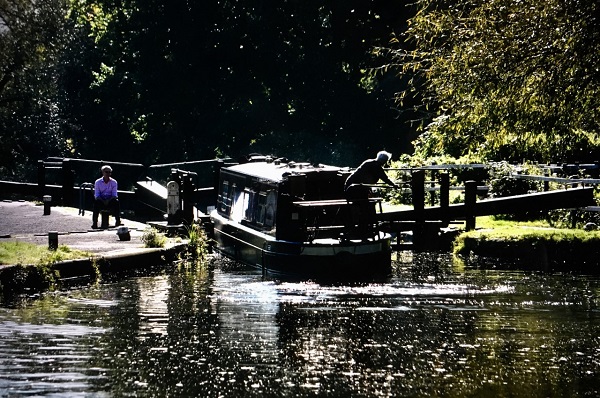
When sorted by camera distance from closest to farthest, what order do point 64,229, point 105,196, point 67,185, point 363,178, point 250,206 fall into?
point 363,178, point 250,206, point 64,229, point 105,196, point 67,185

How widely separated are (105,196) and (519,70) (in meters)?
11.1

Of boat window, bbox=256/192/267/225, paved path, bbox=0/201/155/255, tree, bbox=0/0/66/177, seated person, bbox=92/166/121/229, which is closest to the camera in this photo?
paved path, bbox=0/201/155/255

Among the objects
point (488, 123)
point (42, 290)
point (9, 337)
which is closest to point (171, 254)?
point (42, 290)

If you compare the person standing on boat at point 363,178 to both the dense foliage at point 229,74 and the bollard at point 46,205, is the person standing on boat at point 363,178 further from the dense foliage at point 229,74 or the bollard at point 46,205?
the dense foliage at point 229,74

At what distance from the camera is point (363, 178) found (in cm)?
2397

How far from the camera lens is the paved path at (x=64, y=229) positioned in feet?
81.7

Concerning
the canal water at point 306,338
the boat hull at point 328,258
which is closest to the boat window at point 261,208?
the boat hull at point 328,258

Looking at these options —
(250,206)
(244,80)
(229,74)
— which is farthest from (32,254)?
(229,74)

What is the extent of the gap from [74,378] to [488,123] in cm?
1292

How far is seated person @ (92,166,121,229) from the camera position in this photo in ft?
95.5

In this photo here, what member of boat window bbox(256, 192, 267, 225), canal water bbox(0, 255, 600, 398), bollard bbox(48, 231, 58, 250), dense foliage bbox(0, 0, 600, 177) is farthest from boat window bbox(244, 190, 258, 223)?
dense foliage bbox(0, 0, 600, 177)

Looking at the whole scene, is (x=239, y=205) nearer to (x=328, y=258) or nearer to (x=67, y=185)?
(x=328, y=258)

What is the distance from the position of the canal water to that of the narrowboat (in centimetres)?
58

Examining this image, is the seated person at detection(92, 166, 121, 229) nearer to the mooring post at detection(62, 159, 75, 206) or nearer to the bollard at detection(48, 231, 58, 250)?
the bollard at detection(48, 231, 58, 250)
